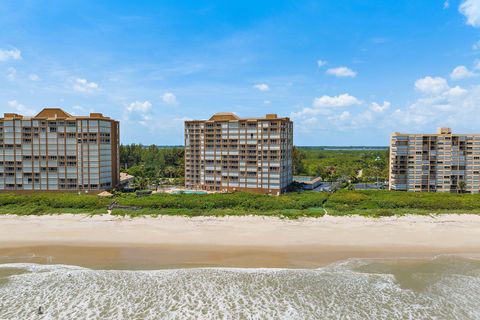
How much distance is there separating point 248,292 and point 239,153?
44.9m

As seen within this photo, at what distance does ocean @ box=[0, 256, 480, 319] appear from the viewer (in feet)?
86.8

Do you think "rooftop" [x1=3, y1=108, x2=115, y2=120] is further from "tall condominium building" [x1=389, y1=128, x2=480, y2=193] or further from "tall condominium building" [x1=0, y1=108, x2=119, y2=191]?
"tall condominium building" [x1=389, y1=128, x2=480, y2=193]

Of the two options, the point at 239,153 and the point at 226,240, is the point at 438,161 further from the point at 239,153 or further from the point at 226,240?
the point at 226,240

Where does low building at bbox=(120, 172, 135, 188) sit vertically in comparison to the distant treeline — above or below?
below

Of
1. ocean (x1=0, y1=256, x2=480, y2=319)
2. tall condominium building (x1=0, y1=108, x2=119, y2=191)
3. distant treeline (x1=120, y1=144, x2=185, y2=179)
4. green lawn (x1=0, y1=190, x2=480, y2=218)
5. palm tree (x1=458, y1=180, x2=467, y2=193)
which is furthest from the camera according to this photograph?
distant treeline (x1=120, y1=144, x2=185, y2=179)

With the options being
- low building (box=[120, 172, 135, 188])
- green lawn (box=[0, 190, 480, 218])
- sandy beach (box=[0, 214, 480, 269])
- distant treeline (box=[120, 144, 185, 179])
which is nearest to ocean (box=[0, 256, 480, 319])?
sandy beach (box=[0, 214, 480, 269])

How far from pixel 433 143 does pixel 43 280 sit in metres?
74.6

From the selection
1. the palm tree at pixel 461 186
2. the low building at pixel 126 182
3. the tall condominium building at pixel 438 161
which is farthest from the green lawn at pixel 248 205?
the low building at pixel 126 182

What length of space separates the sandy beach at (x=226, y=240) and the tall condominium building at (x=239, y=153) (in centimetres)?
1918

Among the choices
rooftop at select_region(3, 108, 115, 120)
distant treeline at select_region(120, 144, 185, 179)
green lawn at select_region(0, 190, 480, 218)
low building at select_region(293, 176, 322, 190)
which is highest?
rooftop at select_region(3, 108, 115, 120)

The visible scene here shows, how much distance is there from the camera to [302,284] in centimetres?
3108

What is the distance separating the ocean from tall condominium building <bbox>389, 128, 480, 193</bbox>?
39479 millimetres

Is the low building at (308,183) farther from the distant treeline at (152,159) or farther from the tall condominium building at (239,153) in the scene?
the distant treeline at (152,159)

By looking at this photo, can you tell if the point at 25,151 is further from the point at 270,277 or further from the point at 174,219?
the point at 270,277
